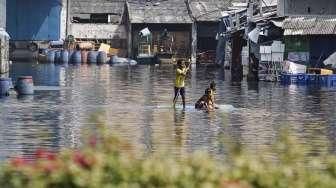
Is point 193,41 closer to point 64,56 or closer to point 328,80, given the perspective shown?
point 64,56

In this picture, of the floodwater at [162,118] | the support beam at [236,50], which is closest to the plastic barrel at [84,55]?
the support beam at [236,50]

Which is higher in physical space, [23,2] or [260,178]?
[23,2]

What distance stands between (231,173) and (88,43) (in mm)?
70760

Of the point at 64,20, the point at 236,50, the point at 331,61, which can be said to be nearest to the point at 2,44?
the point at 331,61

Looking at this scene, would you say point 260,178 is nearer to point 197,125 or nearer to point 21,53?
point 197,125

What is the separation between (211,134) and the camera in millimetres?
17797

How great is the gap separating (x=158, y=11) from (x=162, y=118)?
189ft

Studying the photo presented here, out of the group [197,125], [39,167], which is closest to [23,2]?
[197,125]

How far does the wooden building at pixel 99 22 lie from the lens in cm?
7875

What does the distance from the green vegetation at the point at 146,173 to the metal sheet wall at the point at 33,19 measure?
6560 cm

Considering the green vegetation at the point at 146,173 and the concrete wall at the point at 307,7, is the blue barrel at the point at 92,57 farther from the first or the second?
the green vegetation at the point at 146,173

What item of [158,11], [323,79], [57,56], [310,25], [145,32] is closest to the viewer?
[323,79]

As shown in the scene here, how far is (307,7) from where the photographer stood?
4784cm

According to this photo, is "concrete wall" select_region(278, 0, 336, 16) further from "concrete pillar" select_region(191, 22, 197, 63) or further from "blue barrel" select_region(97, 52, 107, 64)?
"concrete pillar" select_region(191, 22, 197, 63)
